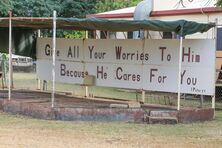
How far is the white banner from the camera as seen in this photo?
517 inches

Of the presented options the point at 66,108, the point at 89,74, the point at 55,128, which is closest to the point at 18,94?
the point at 89,74

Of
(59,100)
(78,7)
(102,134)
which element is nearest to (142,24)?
(102,134)

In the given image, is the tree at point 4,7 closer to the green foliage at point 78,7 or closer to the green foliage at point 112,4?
the green foliage at point 112,4

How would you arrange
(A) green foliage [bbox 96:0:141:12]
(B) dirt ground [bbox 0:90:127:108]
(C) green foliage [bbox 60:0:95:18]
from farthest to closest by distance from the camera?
(C) green foliage [bbox 60:0:95:18] → (A) green foliage [bbox 96:0:141:12] → (B) dirt ground [bbox 0:90:127:108]

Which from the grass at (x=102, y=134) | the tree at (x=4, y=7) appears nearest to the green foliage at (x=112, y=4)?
the tree at (x=4, y=7)

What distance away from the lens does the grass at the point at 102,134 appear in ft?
32.4

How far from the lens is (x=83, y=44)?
1558cm

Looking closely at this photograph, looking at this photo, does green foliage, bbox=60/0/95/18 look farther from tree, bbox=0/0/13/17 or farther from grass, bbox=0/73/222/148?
grass, bbox=0/73/222/148

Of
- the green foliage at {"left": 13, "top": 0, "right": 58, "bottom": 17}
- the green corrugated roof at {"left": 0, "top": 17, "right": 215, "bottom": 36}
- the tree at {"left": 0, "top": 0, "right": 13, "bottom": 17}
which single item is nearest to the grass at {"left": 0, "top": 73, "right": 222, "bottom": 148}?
the green corrugated roof at {"left": 0, "top": 17, "right": 215, "bottom": 36}

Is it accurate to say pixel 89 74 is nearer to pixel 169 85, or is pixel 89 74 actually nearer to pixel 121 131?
pixel 169 85

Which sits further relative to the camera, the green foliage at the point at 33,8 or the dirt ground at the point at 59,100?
the green foliage at the point at 33,8

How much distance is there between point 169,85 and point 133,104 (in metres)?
1.07

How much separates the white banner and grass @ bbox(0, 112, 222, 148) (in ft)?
4.41

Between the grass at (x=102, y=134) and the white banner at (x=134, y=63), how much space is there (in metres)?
1.34
